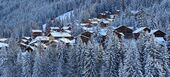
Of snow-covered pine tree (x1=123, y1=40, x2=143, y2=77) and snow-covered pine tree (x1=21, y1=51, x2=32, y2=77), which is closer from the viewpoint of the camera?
snow-covered pine tree (x1=123, y1=40, x2=143, y2=77)

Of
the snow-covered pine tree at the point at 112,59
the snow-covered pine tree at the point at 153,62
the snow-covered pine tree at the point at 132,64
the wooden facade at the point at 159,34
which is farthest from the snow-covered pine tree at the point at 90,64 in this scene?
the wooden facade at the point at 159,34

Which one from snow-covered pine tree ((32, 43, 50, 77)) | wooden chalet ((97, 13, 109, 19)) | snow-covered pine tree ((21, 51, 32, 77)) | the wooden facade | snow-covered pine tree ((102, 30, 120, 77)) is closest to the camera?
snow-covered pine tree ((102, 30, 120, 77))

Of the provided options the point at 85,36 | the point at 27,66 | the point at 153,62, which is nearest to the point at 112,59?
the point at 153,62

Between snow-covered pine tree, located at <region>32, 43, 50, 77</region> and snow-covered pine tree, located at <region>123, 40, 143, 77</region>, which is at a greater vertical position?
snow-covered pine tree, located at <region>123, 40, 143, 77</region>

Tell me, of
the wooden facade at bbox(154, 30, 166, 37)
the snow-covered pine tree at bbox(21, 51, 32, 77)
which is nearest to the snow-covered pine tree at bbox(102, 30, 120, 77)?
the snow-covered pine tree at bbox(21, 51, 32, 77)

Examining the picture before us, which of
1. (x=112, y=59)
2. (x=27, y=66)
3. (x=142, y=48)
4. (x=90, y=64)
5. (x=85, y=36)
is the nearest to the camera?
(x=142, y=48)

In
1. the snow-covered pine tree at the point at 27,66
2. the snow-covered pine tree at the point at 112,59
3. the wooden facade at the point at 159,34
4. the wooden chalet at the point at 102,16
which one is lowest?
the snow-covered pine tree at the point at 27,66

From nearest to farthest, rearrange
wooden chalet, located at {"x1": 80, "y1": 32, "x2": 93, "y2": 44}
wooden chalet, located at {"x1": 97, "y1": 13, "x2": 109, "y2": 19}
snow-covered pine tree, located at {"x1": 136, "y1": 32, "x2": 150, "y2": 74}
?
snow-covered pine tree, located at {"x1": 136, "y1": 32, "x2": 150, "y2": 74} → wooden chalet, located at {"x1": 80, "y1": 32, "x2": 93, "y2": 44} → wooden chalet, located at {"x1": 97, "y1": 13, "x2": 109, "y2": 19}

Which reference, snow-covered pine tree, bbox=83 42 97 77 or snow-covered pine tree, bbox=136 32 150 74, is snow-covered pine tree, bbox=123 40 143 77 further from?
snow-covered pine tree, bbox=83 42 97 77

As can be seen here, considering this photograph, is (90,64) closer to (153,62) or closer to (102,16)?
(153,62)

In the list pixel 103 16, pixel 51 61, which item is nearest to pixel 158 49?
pixel 51 61

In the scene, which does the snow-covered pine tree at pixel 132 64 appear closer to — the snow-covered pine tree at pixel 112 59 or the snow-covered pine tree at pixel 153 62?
the snow-covered pine tree at pixel 153 62
